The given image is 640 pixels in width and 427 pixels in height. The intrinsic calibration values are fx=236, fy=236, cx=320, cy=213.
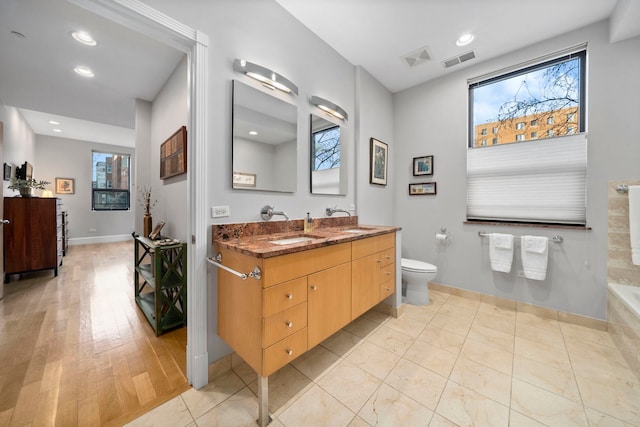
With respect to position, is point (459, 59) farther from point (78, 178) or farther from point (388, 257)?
point (78, 178)

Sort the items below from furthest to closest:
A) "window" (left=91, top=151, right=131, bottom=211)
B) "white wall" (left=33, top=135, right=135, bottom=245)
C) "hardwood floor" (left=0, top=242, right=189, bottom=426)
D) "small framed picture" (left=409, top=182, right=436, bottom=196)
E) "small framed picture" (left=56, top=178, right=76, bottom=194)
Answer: "window" (left=91, top=151, right=131, bottom=211) < "small framed picture" (left=56, top=178, right=76, bottom=194) < "white wall" (left=33, top=135, right=135, bottom=245) < "small framed picture" (left=409, top=182, right=436, bottom=196) < "hardwood floor" (left=0, top=242, right=189, bottom=426)

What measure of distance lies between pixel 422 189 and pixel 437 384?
2215mm

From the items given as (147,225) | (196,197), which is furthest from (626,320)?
(147,225)

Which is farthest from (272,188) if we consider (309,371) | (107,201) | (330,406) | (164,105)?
(107,201)

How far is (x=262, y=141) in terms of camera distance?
1869mm

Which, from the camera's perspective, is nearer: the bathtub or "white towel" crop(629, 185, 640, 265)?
the bathtub

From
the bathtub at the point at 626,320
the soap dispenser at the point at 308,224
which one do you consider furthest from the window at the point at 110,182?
the bathtub at the point at 626,320

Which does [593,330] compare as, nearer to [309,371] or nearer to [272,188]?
[309,371]

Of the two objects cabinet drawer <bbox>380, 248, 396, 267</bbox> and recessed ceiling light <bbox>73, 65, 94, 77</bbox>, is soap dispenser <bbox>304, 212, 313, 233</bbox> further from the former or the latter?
recessed ceiling light <bbox>73, 65, 94, 77</bbox>

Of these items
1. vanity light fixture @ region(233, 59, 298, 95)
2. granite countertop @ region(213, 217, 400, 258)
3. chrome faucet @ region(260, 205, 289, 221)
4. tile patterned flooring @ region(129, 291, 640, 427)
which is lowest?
tile patterned flooring @ region(129, 291, 640, 427)

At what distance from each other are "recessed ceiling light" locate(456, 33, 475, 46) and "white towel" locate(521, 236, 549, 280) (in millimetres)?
2039

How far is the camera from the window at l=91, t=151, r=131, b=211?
6254 millimetres

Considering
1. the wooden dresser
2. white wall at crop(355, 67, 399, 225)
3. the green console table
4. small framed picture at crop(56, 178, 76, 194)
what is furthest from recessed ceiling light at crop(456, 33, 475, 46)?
small framed picture at crop(56, 178, 76, 194)

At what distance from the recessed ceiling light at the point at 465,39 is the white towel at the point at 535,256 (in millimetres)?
2039
